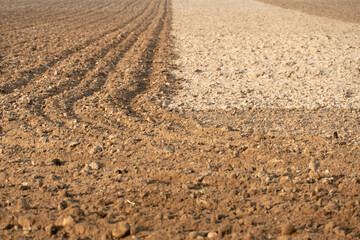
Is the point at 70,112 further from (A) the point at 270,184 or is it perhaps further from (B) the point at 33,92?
(A) the point at 270,184

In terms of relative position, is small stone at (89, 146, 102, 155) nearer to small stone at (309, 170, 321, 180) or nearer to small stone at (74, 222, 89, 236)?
small stone at (74, 222, 89, 236)

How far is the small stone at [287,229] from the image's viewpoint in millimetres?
3369

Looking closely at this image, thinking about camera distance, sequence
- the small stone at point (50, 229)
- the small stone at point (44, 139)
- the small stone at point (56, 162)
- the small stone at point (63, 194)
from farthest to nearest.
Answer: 1. the small stone at point (44, 139)
2. the small stone at point (56, 162)
3. the small stone at point (63, 194)
4. the small stone at point (50, 229)

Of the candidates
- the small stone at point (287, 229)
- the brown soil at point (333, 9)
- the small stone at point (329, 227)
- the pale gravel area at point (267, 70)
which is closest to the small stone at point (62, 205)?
the small stone at point (287, 229)

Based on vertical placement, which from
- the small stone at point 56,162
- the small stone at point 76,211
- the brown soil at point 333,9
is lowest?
the small stone at point 56,162

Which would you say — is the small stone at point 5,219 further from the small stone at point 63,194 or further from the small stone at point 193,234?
the small stone at point 193,234

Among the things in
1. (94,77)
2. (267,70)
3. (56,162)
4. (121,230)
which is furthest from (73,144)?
(267,70)

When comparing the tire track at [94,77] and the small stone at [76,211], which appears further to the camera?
the tire track at [94,77]

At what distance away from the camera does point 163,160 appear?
488 cm

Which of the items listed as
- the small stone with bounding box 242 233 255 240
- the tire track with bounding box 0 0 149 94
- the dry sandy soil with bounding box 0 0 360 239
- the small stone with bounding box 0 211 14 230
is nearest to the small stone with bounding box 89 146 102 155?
the dry sandy soil with bounding box 0 0 360 239

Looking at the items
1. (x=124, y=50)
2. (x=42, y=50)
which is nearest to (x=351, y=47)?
(x=124, y=50)

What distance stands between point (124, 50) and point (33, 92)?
5054mm

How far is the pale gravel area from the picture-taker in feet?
24.8

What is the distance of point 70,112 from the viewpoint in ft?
22.2
